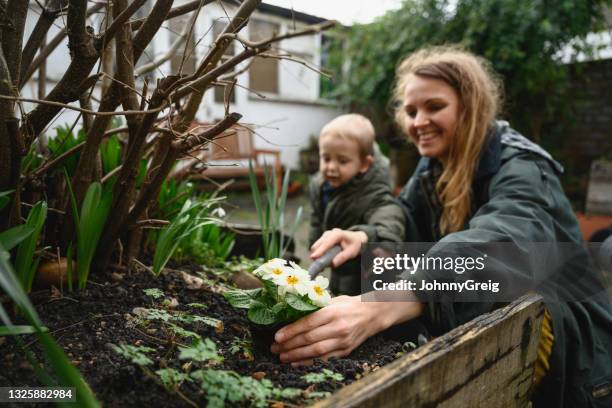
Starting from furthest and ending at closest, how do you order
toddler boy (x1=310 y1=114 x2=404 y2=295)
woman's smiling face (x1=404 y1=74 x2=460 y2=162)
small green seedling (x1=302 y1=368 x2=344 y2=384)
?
toddler boy (x1=310 y1=114 x2=404 y2=295) → woman's smiling face (x1=404 y1=74 x2=460 y2=162) → small green seedling (x1=302 y1=368 x2=344 y2=384)

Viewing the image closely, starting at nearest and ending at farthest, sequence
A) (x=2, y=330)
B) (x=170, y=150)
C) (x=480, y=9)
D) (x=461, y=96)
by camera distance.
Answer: (x=2, y=330)
(x=170, y=150)
(x=461, y=96)
(x=480, y=9)

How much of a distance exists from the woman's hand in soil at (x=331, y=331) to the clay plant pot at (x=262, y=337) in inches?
1.3

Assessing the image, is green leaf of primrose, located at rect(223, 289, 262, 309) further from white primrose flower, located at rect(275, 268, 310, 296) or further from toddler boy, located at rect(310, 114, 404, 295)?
toddler boy, located at rect(310, 114, 404, 295)

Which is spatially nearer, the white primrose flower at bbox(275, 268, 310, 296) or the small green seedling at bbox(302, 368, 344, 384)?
the small green seedling at bbox(302, 368, 344, 384)

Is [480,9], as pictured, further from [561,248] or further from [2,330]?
[2,330]

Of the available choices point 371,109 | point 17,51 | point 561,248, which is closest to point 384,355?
point 561,248

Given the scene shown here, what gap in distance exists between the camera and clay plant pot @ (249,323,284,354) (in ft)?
3.26

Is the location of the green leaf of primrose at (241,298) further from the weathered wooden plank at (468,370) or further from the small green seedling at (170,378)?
the weathered wooden plank at (468,370)

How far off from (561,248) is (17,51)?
1671 millimetres

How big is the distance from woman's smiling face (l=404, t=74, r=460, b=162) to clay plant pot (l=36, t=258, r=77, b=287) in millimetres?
1460

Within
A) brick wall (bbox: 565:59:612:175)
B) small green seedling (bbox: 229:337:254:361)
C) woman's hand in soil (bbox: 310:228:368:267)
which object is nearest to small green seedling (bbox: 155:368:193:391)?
small green seedling (bbox: 229:337:254:361)

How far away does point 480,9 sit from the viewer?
605 centimetres

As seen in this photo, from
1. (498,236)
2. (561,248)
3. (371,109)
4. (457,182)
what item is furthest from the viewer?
(371,109)

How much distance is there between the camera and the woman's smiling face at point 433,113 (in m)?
1.91
